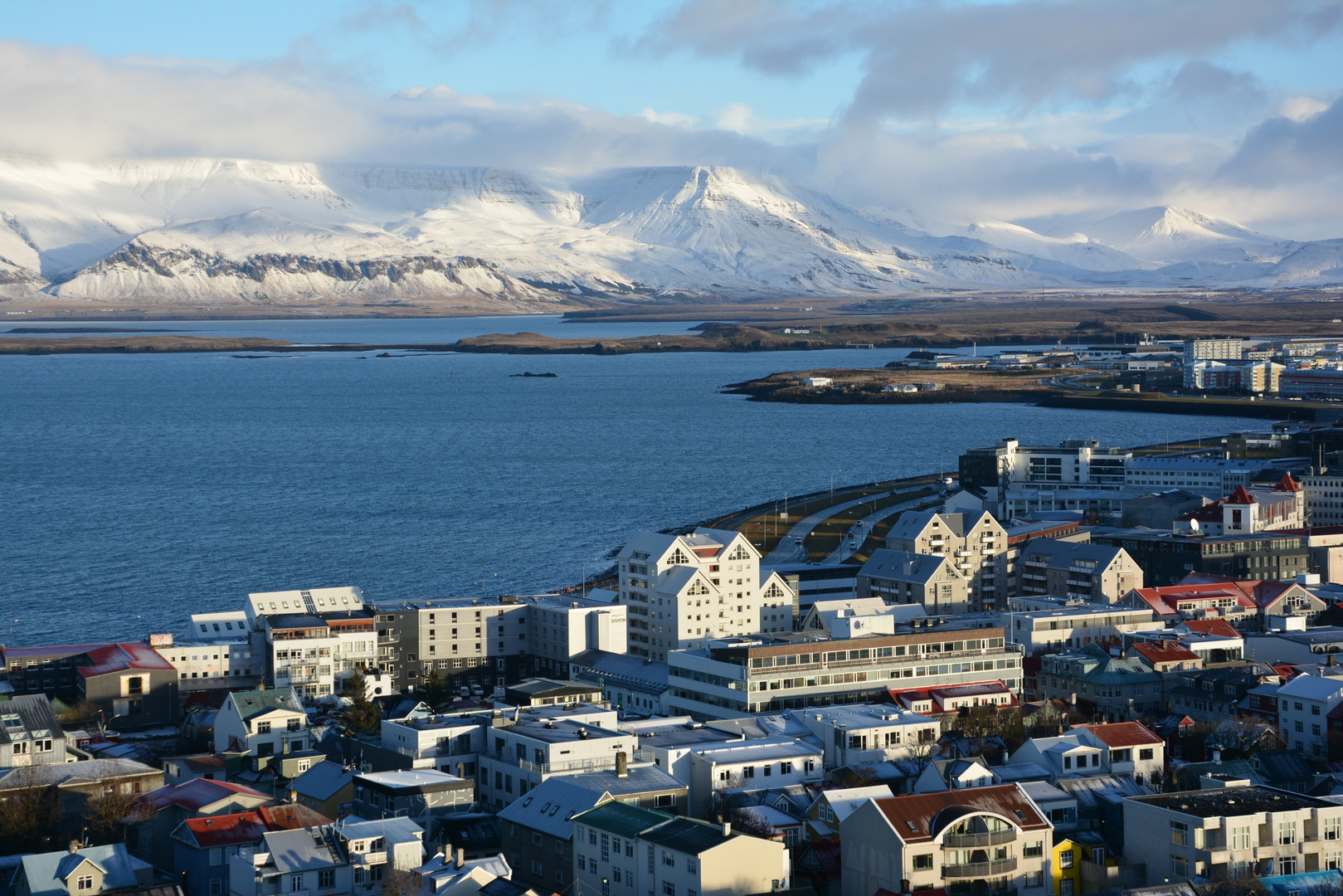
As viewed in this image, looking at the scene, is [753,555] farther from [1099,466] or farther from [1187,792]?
[1099,466]

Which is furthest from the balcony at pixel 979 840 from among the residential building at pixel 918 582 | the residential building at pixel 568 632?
the residential building at pixel 918 582

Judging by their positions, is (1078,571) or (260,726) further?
(1078,571)

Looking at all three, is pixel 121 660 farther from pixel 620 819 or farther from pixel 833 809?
pixel 833 809

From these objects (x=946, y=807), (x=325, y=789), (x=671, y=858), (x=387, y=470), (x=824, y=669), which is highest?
(x=946, y=807)

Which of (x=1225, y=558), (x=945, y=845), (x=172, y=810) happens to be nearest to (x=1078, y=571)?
(x=1225, y=558)

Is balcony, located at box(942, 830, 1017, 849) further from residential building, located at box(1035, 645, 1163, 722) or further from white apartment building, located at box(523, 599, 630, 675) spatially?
white apartment building, located at box(523, 599, 630, 675)

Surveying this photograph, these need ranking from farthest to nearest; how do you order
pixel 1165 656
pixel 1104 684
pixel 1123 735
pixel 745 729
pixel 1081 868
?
pixel 1165 656, pixel 1104 684, pixel 745 729, pixel 1123 735, pixel 1081 868

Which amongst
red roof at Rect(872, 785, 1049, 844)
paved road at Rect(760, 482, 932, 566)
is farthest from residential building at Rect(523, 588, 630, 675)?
red roof at Rect(872, 785, 1049, 844)
